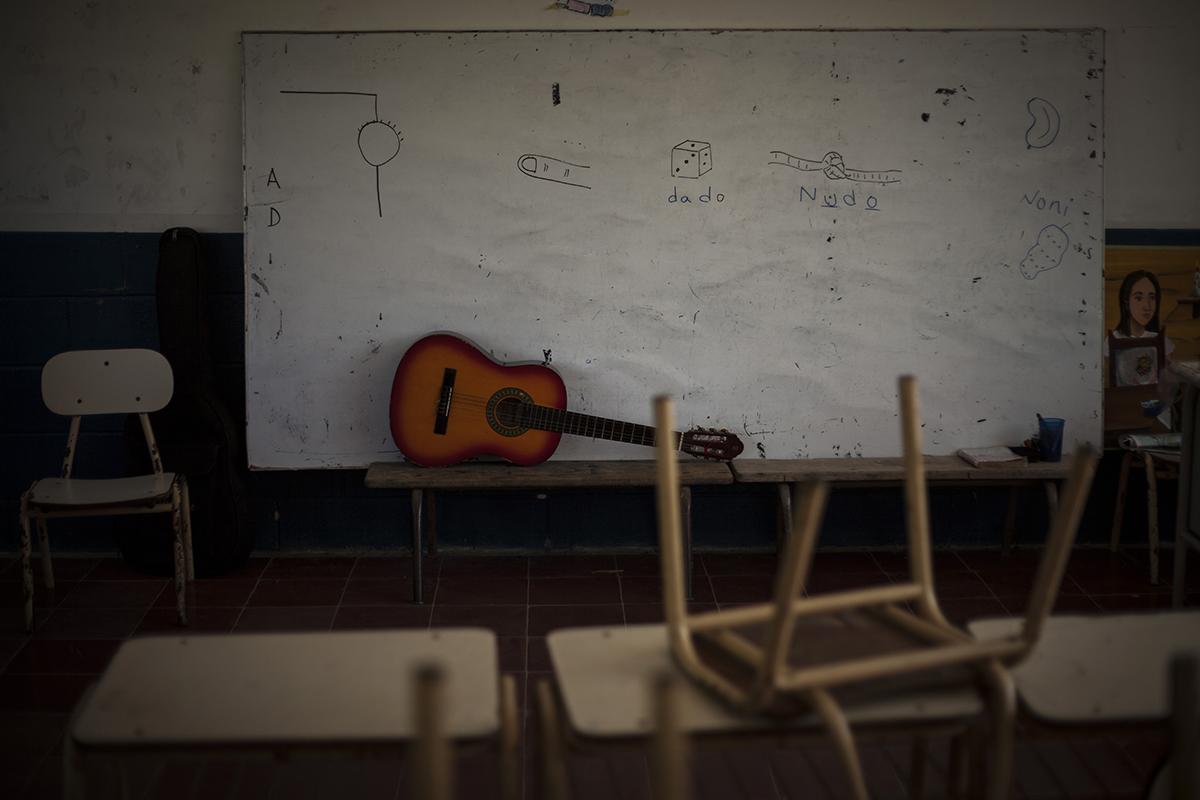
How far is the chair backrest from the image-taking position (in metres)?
3.84

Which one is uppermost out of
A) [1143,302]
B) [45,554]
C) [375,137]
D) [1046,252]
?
[375,137]

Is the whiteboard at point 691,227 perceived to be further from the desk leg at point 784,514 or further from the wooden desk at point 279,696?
the wooden desk at point 279,696

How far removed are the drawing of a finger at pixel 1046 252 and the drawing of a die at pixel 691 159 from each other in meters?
1.21

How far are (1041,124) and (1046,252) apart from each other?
0.46 meters

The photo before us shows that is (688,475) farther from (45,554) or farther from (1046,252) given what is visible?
(45,554)

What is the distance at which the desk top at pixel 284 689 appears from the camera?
1491mm

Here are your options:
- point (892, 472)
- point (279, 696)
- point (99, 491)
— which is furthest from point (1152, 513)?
point (99, 491)

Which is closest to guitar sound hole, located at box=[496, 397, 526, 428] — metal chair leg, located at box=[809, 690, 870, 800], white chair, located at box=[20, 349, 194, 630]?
white chair, located at box=[20, 349, 194, 630]

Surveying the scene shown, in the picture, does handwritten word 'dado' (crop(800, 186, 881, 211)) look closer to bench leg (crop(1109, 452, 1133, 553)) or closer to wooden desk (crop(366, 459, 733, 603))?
wooden desk (crop(366, 459, 733, 603))

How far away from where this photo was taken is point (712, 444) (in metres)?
3.97

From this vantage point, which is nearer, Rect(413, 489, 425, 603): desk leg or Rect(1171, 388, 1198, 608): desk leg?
Rect(1171, 388, 1198, 608): desk leg

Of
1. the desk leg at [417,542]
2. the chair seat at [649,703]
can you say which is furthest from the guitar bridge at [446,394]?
the chair seat at [649,703]

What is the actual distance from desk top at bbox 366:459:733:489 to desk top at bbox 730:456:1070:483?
133 mm

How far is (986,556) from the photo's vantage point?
429 centimetres
